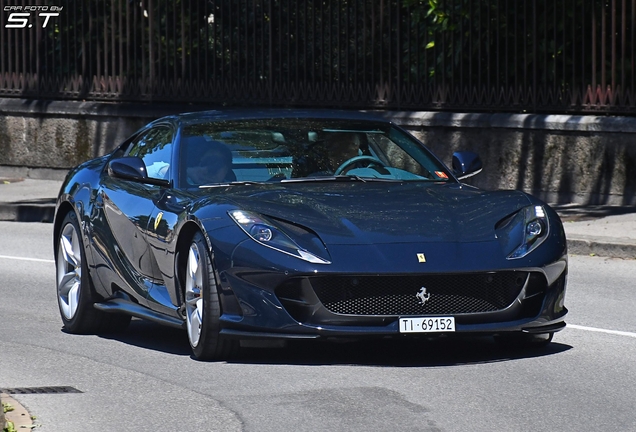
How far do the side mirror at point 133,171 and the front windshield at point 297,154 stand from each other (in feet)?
0.58

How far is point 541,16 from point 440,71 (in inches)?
62.1

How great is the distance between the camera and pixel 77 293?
9.25 metres

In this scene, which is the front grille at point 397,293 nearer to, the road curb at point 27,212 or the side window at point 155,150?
the side window at point 155,150

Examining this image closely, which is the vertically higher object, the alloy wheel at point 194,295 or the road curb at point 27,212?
the alloy wheel at point 194,295

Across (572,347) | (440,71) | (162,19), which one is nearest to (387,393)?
(572,347)

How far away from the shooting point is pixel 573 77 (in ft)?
55.2

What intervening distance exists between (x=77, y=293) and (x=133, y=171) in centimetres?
119

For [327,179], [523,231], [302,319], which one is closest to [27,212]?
[327,179]

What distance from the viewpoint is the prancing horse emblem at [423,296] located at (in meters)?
7.32

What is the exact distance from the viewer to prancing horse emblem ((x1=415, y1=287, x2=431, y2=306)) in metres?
7.32

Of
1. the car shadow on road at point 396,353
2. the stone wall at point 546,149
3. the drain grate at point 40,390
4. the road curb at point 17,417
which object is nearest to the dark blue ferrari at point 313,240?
the car shadow on road at point 396,353

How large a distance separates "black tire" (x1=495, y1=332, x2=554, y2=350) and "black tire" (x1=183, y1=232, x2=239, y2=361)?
1550mm

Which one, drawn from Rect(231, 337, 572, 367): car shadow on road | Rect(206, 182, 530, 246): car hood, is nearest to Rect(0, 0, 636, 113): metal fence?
Rect(231, 337, 572, 367): car shadow on road

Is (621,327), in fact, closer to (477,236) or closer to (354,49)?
(477,236)
